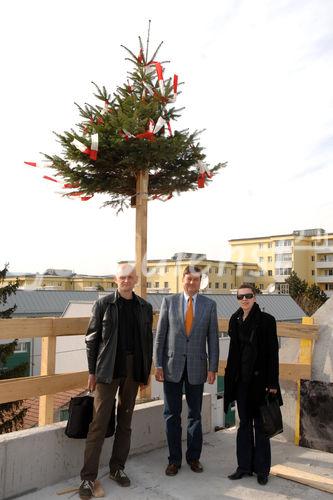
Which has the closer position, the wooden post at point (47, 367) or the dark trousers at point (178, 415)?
the wooden post at point (47, 367)

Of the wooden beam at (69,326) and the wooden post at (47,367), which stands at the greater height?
the wooden beam at (69,326)

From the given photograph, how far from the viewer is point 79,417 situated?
368 centimetres

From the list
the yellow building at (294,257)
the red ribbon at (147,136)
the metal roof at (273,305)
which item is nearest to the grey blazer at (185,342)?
the red ribbon at (147,136)

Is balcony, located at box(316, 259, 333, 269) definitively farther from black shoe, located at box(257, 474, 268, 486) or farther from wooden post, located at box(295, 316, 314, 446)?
black shoe, located at box(257, 474, 268, 486)

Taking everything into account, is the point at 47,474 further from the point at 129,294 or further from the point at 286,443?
the point at 286,443

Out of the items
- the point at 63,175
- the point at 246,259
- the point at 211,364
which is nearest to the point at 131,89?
the point at 63,175

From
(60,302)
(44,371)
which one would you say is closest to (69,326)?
(44,371)

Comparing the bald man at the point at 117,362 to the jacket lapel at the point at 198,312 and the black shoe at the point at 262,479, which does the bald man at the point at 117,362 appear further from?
the black shoe at the point at 262,479

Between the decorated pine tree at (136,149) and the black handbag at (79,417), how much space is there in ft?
9.11

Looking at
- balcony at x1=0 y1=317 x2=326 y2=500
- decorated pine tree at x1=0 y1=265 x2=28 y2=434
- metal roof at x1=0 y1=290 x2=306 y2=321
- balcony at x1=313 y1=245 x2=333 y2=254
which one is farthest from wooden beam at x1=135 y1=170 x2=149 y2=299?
balcony at x1=313 y1=245 x2=333 y2=254

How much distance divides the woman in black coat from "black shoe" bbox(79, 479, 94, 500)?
47.8 inches

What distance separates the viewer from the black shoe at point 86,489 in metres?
3.45

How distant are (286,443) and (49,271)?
217ft

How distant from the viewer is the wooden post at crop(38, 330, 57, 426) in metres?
3.87
